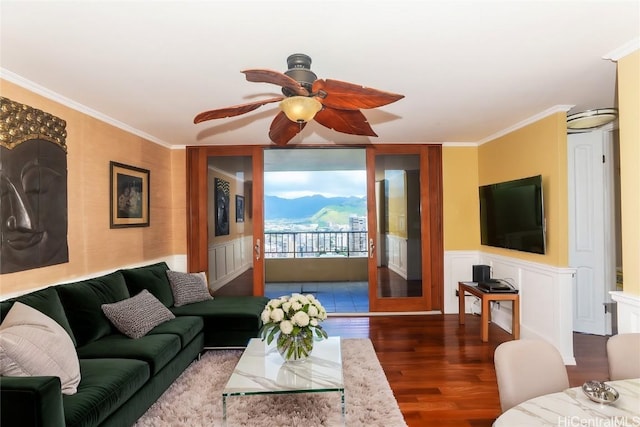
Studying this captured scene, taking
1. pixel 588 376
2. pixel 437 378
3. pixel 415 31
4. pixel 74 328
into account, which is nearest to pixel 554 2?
pixel 415 31

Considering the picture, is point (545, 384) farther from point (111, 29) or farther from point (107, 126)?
point (107, 126)

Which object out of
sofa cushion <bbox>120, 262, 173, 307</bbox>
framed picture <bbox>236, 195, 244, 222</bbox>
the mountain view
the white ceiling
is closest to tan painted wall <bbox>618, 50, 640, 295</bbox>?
the white ceiling

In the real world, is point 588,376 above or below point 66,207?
below

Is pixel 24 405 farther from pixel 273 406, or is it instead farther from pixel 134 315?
pixel 273 406

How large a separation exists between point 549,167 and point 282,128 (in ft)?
8.92

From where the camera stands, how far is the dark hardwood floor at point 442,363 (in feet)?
8.64

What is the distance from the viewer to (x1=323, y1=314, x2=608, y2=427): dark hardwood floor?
2.63 m

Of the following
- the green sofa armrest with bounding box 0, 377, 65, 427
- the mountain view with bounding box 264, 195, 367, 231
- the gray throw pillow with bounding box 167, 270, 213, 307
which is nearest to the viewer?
the green sofa armrest with bounding box 0, 377, 65, 427

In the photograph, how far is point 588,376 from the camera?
125 inches

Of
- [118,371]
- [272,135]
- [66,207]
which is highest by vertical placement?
[272,135]

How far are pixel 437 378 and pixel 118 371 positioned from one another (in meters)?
2.48

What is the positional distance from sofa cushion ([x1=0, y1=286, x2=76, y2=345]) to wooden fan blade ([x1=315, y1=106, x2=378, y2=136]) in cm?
224

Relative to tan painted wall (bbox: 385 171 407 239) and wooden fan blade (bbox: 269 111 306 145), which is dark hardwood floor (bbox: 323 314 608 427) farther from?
wooden fan blade (bbox: 269 111 306 145)

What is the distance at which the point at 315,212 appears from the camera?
802 cm
